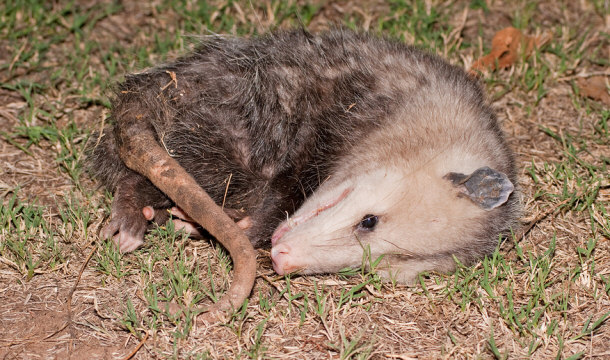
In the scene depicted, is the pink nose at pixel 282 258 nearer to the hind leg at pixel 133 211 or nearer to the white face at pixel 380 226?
the white face at pixel 380 226

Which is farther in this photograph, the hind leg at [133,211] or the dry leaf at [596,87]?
the dry leaf at [596,87]

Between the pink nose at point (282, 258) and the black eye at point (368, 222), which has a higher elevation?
the black eye at point (368, 222)

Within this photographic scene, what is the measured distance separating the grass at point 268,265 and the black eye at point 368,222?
12cm

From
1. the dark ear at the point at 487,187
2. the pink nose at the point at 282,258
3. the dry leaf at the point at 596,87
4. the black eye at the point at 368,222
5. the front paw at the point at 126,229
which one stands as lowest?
the front paw at the point at 126,229

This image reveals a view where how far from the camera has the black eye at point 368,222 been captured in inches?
100

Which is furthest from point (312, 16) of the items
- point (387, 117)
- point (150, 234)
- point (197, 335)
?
point (197, 335)

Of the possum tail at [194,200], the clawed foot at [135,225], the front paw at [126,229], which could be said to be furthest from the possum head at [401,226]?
the front paw at [126,229]

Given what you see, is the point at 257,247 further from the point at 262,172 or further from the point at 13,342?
the point at 13,342

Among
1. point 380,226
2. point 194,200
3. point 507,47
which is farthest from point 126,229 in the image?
point 507,47

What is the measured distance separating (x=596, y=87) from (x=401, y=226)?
1.68 meters

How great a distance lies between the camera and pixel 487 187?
2.48 metres

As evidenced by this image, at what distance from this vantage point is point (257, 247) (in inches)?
110

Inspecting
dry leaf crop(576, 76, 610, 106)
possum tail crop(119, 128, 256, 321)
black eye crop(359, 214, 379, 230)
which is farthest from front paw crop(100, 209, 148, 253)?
dry leaf crop(576, 76, 610, 106)

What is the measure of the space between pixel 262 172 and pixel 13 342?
107 centimetres
